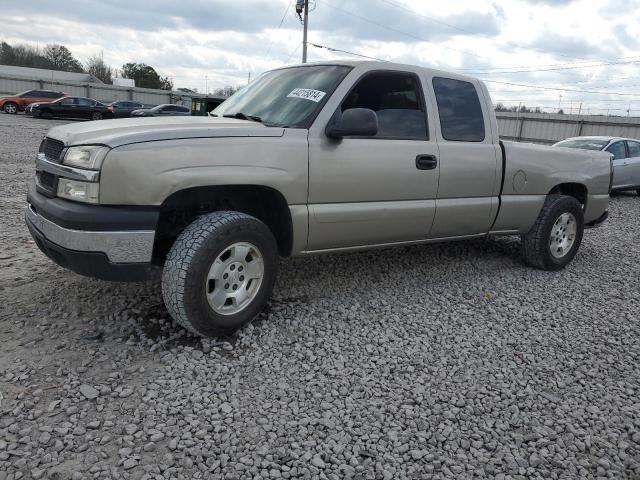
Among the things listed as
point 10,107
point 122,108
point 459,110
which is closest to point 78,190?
point 459,110

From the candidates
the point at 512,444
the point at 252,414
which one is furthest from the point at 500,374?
the point at 252,414

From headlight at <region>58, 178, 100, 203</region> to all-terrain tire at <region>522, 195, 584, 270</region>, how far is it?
14.3ft

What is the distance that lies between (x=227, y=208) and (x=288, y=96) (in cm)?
103

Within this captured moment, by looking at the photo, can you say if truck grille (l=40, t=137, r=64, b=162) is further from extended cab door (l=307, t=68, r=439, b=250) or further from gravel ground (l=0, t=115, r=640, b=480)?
extended cab door (l=307, t=68, r=439, b=250)

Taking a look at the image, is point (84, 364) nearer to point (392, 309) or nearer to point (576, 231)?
point (392, 309)

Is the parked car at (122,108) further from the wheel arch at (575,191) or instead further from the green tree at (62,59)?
the green tree at (62,59)

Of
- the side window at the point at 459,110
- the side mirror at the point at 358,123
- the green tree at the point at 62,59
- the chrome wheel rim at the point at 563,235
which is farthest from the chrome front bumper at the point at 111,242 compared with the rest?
the green tree at the point at 62,59

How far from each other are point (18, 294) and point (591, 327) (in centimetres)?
447

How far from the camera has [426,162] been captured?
4.32 metres

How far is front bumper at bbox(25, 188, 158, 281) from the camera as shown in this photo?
2975mm

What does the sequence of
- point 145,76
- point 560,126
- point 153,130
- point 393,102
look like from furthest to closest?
1. point 145,76
2. point 560,126
3. point 393,102
4. point 153,130

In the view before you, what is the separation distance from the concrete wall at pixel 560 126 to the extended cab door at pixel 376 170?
23.7 m

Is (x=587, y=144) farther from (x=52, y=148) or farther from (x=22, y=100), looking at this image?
(x=22, y=100)

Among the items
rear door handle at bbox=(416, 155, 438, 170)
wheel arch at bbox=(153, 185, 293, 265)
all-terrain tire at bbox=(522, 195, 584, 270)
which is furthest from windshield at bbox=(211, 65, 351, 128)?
all-terrain tire at bbox=(522, 195, 584, 270)
